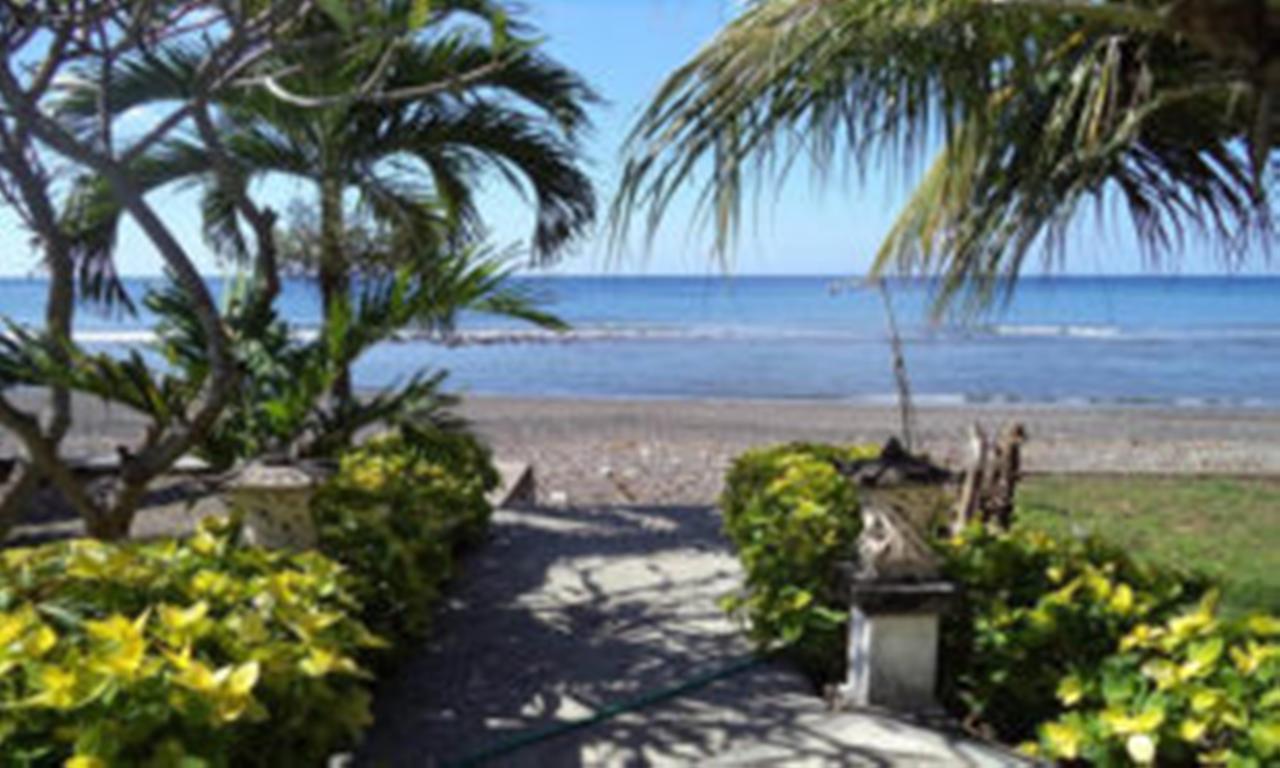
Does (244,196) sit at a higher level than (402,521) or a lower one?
higher

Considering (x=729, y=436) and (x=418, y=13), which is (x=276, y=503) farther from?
(x=729, y=436)

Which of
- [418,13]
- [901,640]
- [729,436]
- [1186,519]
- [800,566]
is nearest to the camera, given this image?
[418,13]

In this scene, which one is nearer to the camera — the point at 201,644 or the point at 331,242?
the point at 201,644

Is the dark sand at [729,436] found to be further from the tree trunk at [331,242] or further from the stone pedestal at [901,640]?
the stone pedestal at [901,640]

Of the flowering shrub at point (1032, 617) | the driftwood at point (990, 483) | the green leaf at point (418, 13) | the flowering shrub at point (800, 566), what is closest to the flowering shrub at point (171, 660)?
the green leaf at point (418, 13)

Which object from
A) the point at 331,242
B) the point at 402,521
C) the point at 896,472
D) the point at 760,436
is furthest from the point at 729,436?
the point at 896,472

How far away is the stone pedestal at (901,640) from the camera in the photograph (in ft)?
10.7

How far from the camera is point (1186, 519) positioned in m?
7.10

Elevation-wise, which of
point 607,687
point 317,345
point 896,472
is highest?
point 317,345

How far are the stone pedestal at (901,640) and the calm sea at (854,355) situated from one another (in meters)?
0.82

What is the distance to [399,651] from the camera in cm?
374

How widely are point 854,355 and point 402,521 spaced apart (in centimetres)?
2422

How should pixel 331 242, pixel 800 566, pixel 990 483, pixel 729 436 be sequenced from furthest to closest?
pixel 729 436, pixel 331 242, pixel 990 483, pixel 800 566

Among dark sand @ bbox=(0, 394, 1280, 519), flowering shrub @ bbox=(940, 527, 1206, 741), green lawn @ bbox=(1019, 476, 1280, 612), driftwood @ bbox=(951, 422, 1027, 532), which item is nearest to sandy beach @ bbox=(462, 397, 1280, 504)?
dark sand @ bbox=(0, 394, 1280, 519)
